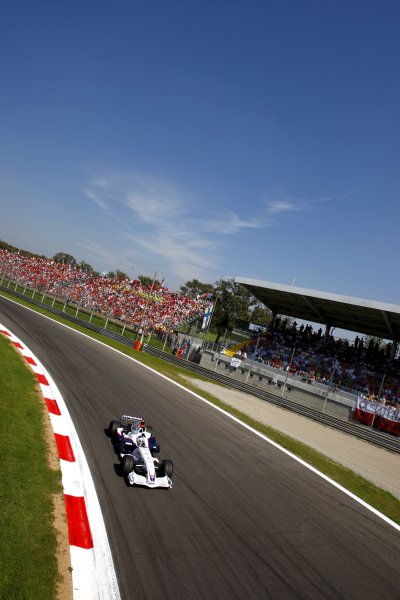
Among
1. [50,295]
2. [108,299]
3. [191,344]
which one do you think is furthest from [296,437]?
[50,295]

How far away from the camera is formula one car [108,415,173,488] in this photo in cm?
613

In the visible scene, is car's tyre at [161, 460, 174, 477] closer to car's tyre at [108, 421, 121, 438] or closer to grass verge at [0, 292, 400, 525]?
car's tyre at [108, 421, 121, 438]

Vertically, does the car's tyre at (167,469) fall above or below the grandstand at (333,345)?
below

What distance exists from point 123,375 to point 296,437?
646 cm

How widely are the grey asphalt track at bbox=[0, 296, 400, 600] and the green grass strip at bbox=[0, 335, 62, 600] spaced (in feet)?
2.30

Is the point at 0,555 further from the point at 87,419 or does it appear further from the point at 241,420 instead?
the point at 241,420

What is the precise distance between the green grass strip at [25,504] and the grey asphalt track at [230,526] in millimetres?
701

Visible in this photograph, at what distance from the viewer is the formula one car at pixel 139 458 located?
6.13 m

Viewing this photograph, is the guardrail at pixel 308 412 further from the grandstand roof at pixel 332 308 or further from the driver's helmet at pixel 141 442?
the driver's helmet at pixel 141 442

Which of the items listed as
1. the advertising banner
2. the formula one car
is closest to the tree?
the advertising banner

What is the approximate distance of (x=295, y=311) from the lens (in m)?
31.9

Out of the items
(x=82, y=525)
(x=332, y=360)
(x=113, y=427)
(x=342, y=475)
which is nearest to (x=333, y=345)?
(x=332, y=360)

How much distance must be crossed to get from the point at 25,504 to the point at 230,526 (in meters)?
2.66

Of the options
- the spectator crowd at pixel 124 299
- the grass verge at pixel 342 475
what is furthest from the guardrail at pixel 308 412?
the spectator crowd at pixel 124 299
